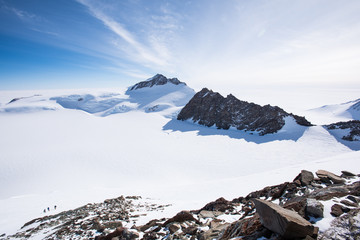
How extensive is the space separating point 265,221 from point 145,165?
24771 mm

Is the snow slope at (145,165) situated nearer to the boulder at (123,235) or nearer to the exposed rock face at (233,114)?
the exposed rock face at (233,114)

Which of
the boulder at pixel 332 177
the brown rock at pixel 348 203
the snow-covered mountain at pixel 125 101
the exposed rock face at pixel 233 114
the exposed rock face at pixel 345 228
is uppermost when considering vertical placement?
the snow-covered mountain at pixel 125 101

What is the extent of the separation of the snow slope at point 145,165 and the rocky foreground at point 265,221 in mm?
4057

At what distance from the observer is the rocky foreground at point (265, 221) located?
3428mm

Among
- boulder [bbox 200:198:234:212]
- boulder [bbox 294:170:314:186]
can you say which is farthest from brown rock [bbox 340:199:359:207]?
boulder [bbox 200:198:234:212]

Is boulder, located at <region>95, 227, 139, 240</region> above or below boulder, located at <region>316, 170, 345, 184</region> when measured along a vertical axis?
below

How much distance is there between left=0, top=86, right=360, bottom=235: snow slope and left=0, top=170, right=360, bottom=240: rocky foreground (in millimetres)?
4057

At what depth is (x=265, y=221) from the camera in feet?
12.5

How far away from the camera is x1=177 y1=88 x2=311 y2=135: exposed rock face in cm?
4619

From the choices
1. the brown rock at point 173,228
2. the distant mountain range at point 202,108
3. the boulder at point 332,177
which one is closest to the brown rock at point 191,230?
the brown rock at point 173,228

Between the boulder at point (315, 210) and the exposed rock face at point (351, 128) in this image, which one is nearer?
the boulder at point (315, 210)

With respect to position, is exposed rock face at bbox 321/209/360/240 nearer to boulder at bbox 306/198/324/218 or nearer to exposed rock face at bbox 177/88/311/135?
boulder at bbox 306/198/324/218

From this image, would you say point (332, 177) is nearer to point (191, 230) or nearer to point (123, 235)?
point (191, 230)

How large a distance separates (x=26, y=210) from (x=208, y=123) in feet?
167
